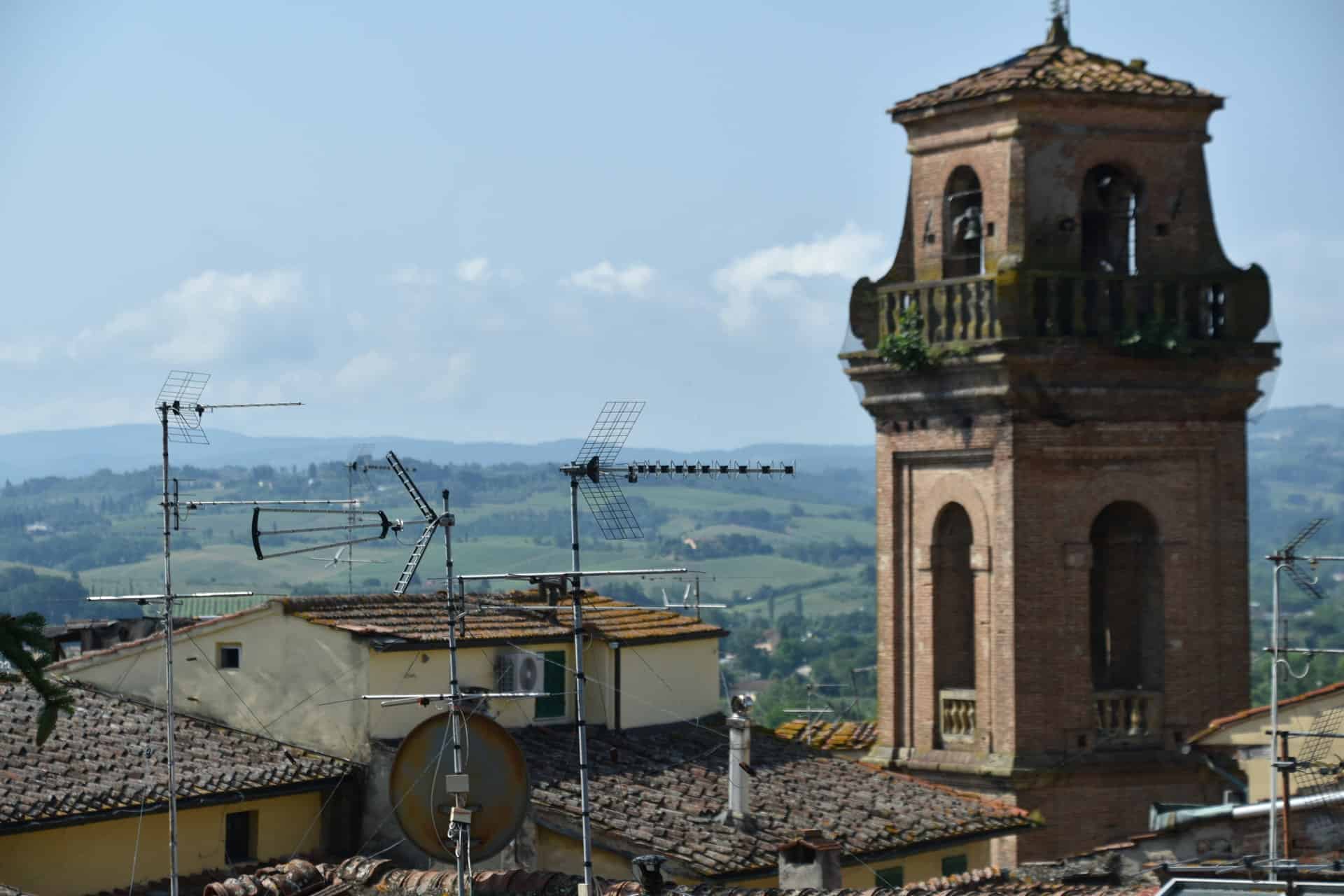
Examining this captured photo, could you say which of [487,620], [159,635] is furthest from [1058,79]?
[159,635]

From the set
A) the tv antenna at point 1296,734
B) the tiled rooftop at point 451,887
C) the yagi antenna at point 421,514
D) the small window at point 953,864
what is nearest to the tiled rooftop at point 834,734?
the small window at point 953,864

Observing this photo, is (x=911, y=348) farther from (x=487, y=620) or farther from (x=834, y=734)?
(x=487, y=620)

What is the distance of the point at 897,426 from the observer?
1604 inches

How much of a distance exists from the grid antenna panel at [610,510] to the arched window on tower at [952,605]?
745 inches

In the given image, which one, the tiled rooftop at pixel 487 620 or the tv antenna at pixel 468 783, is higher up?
the tiled rooftop at pixel 487 620

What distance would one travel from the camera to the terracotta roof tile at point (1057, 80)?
38562mm

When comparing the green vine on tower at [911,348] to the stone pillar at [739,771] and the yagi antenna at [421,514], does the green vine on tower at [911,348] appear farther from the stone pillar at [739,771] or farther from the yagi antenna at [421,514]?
the yagi antenna at [421,514]

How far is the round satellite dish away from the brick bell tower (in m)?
15.4

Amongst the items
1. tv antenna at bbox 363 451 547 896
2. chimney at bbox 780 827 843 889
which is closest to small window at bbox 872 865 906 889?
chimney at bbox 780 827 843 889

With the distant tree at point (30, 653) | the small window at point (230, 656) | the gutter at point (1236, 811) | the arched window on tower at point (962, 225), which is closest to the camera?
the distant tree at point (30, 653)

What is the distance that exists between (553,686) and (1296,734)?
10.1m

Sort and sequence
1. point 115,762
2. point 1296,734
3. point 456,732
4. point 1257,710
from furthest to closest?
point 1257,710, point 115,762, point 1296,734, point 456,732

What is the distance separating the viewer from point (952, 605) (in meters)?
40.7

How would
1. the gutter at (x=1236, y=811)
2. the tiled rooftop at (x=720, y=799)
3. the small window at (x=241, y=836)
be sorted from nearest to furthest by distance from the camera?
the tiled rooftop at (x=720, y=799) < the small window at (x=241, y=836) < the gutter at (x=1236, y=811)
